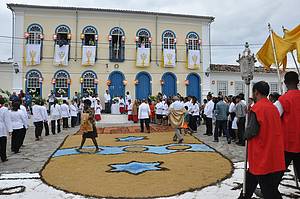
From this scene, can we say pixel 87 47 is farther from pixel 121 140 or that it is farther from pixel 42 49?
pixel 121 140

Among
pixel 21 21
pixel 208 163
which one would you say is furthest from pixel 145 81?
pixel 208 163

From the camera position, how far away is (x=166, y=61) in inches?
994

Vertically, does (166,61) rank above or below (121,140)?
above

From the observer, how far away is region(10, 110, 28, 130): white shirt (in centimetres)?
942

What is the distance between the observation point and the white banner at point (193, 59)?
25781 millimetres

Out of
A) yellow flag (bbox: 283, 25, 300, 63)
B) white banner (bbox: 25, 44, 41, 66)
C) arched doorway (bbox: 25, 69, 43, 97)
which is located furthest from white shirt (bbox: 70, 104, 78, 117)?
yellow flag (bbox: 283, 25, 300, 63)

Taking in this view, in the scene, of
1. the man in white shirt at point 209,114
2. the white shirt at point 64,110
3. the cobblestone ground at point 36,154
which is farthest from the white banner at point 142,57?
the cobblestone ground at point 36,154

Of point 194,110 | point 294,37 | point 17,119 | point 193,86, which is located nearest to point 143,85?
point 193,86

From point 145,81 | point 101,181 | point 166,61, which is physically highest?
point 166,61

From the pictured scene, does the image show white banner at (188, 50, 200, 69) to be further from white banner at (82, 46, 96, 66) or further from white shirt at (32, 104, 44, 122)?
white shirt at (32, 104, 44, 122)

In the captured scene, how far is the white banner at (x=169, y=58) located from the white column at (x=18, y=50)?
11242 millimetres

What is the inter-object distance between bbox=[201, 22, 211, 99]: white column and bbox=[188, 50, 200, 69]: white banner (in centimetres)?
72

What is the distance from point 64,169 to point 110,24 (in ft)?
63.8

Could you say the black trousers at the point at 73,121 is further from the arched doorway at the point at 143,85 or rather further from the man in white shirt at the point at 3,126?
the man in white shirt at the point at 3,126
